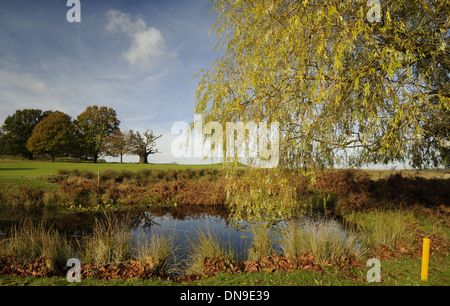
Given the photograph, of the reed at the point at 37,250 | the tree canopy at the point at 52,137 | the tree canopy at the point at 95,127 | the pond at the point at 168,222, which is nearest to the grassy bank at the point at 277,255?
the reed at the point at 37,250

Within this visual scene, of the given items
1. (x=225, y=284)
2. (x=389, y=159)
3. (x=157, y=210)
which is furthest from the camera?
(x=157, y=210)

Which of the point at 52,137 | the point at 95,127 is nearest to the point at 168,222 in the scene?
the point at 52,137

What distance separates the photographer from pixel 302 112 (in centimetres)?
566

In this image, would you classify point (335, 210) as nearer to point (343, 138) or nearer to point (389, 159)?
point (389, 159)

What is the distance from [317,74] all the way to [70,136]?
4862cm

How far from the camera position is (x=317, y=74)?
4945mm

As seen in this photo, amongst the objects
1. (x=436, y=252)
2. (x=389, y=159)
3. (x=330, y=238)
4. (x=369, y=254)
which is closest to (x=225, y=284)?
(x=330, y=238)

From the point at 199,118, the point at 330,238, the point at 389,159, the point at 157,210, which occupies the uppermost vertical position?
the point at 199,118

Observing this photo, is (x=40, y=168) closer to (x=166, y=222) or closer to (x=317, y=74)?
(x=166, y=222)

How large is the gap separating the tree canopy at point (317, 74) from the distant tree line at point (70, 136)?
142 feet

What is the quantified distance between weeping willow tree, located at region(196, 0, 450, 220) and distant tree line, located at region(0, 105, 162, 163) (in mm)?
43143

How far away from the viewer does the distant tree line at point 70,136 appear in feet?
135

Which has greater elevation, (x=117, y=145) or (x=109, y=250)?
(x=117, y=145)
